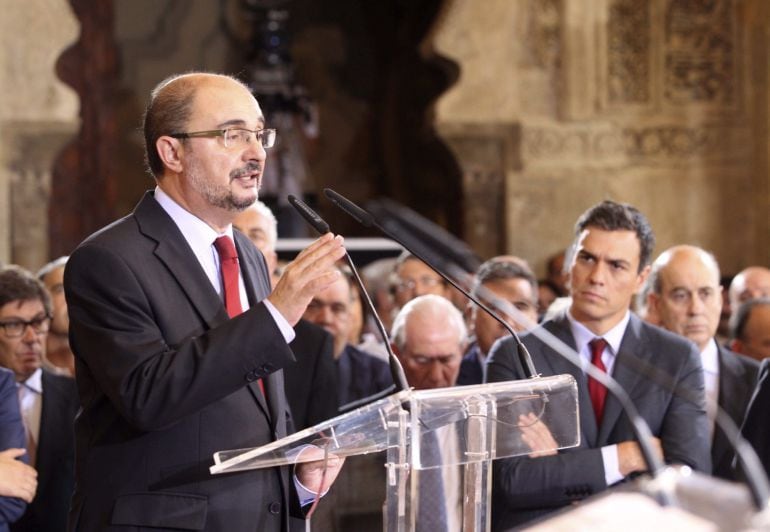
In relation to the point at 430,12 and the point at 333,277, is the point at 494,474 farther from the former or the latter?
the point at 430,12

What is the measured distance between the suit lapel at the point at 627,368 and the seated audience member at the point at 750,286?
2875mm

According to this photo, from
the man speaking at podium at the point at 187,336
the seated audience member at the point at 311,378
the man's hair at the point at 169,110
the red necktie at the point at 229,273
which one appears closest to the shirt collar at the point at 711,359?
the seated audience member at the point at 311,378

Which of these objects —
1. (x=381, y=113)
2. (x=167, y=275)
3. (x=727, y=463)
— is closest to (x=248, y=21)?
(x=381, y=113)

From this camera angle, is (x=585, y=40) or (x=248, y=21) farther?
(x=248, y=21)

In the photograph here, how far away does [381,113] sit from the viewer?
12125 mm

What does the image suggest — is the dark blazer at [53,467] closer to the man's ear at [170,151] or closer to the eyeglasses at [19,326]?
the eyeglasses at [19,326]

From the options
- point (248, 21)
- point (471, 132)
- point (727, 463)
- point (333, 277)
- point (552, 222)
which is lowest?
point (727, 463)

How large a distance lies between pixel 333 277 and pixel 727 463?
7.11ft

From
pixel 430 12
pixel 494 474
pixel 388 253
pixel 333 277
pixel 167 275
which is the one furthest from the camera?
pixel 430 12

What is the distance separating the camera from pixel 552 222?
926 cm

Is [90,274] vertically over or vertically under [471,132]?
under

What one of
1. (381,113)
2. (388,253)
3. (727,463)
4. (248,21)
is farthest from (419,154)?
(727,463)

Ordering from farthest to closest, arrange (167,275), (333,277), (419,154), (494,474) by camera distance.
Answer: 1. (419,154)
2. (494,474)
3. (167,275)
4. (333,277)

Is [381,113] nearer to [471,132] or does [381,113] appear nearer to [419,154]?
[419,154]
